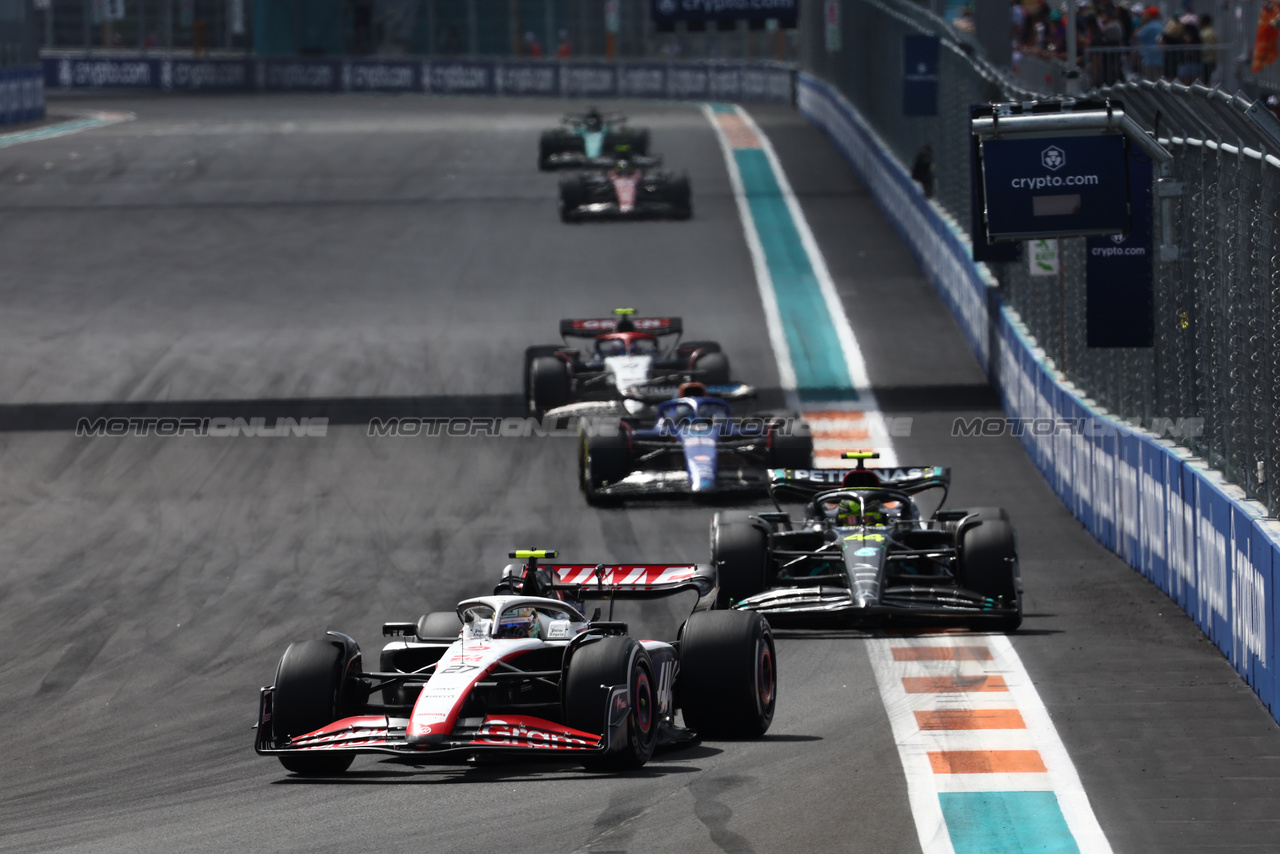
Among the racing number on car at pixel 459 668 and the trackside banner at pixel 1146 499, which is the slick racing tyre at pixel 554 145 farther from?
the racing number on car at pixel 459 668

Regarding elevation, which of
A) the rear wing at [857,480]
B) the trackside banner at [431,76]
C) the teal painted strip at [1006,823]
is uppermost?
the trackside banner at [431,76]

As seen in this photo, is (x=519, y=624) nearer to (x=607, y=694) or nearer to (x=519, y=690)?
(x=519, y=690)

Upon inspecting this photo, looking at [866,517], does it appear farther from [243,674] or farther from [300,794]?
[300,794]

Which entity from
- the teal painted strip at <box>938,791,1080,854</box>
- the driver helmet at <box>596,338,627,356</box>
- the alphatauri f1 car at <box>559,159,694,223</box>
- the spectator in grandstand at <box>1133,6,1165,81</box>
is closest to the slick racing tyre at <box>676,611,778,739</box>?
the teal painted strip at <box>938,791,1080,854</box>

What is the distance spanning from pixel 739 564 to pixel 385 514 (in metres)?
6.01

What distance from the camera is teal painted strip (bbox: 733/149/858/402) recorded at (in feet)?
80.0

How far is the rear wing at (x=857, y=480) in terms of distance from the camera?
14.9 meters

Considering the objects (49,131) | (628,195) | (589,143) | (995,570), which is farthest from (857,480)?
(49,131)

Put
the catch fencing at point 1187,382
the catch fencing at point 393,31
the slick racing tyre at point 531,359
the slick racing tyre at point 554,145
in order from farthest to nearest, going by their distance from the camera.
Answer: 1. the catch fencing at point 393,31
2. the slick racing tyre at point 554,145
3. the slick racing tyre at point 531,359
4. the catch fencing at point 1187,382

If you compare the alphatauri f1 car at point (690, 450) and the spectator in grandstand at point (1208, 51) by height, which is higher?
the spectator in grandstand at point (1208, 51)

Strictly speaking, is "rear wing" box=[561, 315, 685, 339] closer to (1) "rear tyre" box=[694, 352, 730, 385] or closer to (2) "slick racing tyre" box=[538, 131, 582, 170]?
(1) "rear tyre" box=[694, 352, 730, 385]

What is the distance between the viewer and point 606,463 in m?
18.9

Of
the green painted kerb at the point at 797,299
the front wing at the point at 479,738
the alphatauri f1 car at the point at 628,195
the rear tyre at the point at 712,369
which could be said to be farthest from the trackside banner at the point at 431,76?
the front wing at the point at 479,738

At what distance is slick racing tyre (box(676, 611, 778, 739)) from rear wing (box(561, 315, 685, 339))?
485 inches
